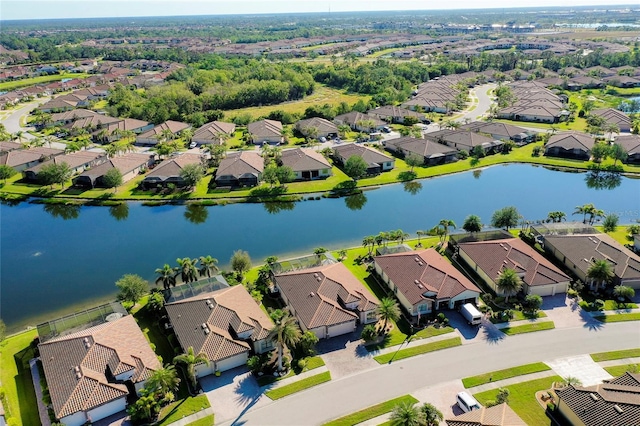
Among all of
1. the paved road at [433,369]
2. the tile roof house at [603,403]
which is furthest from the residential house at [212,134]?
the tile roof house at [603,403]

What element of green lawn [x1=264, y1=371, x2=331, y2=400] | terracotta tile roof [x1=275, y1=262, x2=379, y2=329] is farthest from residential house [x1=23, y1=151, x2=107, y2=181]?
green lawn [x1=264, y1=371, x2=331, y2=400]

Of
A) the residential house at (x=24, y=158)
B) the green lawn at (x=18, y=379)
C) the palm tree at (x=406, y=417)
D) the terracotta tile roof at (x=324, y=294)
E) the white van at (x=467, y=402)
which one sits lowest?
the white van at (x=467, y=402)

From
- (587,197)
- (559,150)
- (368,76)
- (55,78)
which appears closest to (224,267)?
(587,197)

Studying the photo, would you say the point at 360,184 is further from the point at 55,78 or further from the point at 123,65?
the point at 123,65

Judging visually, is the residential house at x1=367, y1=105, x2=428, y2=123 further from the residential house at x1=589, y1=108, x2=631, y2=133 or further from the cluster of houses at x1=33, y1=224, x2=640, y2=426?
the cluster of houses at x1=33, y1=224, x2=640, y2=426

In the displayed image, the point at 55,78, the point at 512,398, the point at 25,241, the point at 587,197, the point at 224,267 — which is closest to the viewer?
the point at 512,398

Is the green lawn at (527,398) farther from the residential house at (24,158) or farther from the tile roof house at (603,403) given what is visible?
the residential house at (24,158)

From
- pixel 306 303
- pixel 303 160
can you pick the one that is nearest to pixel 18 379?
pixel 306 303
